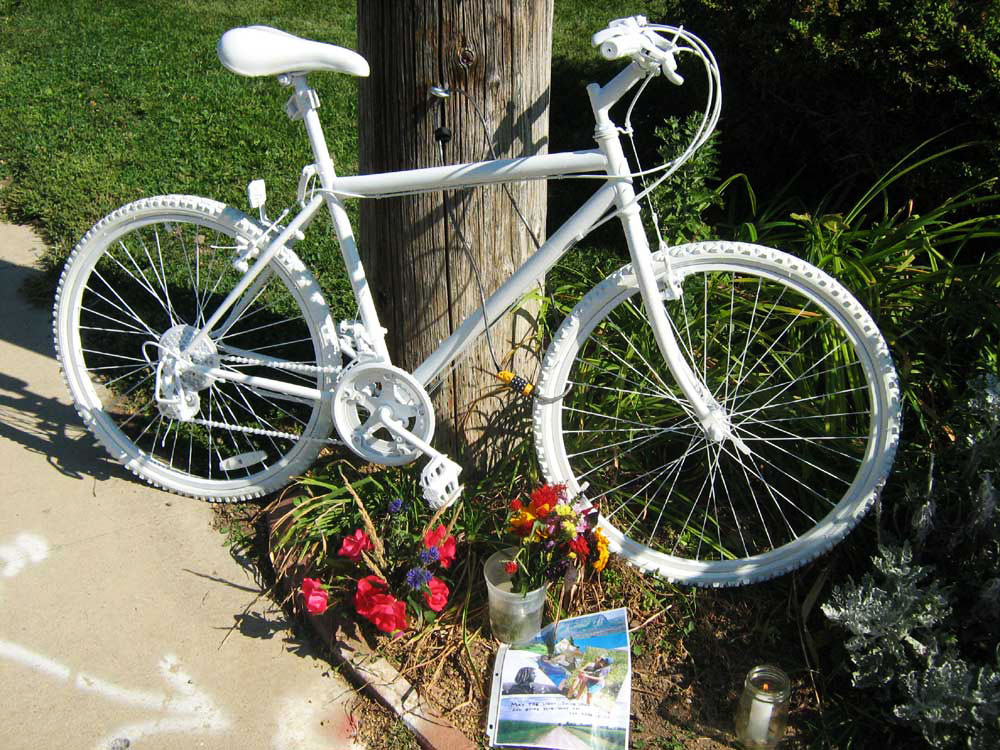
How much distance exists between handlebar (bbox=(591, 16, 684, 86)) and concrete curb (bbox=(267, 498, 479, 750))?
6.03 ft

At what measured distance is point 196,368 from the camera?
315 centimetres

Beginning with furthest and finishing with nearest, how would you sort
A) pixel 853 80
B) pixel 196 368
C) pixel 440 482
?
pixel 853 80 → pixel 196 368 → pixel 440 482

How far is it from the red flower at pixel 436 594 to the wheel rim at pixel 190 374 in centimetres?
72

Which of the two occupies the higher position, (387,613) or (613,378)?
(613,378)

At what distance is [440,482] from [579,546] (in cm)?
47

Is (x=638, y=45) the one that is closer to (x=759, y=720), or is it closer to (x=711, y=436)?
(x=711, y=436)

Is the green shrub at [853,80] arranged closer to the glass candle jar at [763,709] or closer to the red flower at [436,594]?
the glass candle jar at [763,709]

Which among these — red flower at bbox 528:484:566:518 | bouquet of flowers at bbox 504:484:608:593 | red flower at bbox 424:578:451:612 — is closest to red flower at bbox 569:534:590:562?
bouquet of flowers at bbox 504:484:608:593

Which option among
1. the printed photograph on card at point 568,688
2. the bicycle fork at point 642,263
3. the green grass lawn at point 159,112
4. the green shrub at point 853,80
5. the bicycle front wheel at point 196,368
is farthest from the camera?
the green grass lawn at point 159,112

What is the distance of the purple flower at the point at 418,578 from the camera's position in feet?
8.93

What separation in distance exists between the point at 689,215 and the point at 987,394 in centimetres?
113

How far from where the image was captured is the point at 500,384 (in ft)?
10.4

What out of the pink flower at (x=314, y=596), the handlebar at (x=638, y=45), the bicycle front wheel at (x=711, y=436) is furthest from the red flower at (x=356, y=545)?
the handlebar at (x=638, y=45)

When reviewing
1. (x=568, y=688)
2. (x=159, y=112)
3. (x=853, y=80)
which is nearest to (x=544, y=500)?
(x=568, y=688)
